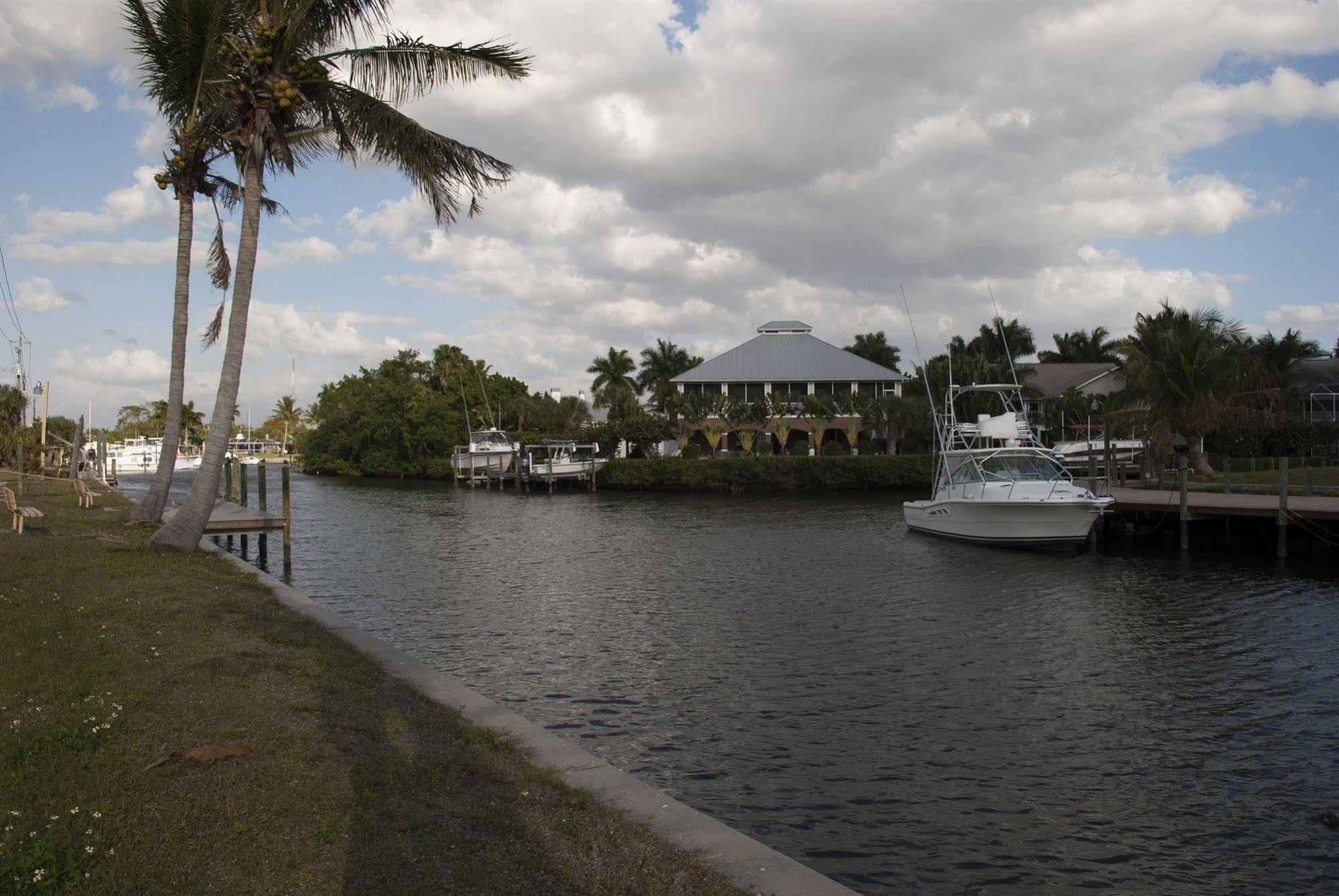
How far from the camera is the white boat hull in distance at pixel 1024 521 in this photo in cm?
2697

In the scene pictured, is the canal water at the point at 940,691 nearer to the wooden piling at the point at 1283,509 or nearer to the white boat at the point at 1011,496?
the wooden piling at the point at 1283,509

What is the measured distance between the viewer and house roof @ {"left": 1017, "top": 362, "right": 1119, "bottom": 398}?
2662 inches

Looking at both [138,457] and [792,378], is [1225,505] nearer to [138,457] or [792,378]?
[792,378]

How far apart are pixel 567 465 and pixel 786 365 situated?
2104cm

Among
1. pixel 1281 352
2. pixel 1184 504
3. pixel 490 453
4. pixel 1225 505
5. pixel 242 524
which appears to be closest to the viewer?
pixel 242 524

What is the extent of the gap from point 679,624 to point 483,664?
4472mm

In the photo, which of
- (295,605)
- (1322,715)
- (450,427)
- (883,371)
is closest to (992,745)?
(1322,715)

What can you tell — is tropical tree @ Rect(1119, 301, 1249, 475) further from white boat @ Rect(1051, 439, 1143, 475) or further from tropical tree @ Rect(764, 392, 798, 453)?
tropical tree @ Rect(764, 392, 798, 453)

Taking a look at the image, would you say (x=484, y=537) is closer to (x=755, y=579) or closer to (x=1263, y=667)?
(x=755, y=579)

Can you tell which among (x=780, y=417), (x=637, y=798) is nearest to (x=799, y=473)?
(x=780, y=417)

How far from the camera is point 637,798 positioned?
684 centimetres

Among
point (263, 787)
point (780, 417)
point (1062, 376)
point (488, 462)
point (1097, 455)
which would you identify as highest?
point (1062, 376)

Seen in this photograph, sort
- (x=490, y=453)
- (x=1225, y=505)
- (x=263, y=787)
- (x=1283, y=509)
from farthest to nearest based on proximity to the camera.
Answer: (x=490, y=453) → (x=1225, y=505) → (x=1283, y=509) → (x=263, y=787)

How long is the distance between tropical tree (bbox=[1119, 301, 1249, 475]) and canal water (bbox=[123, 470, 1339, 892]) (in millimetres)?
11500
